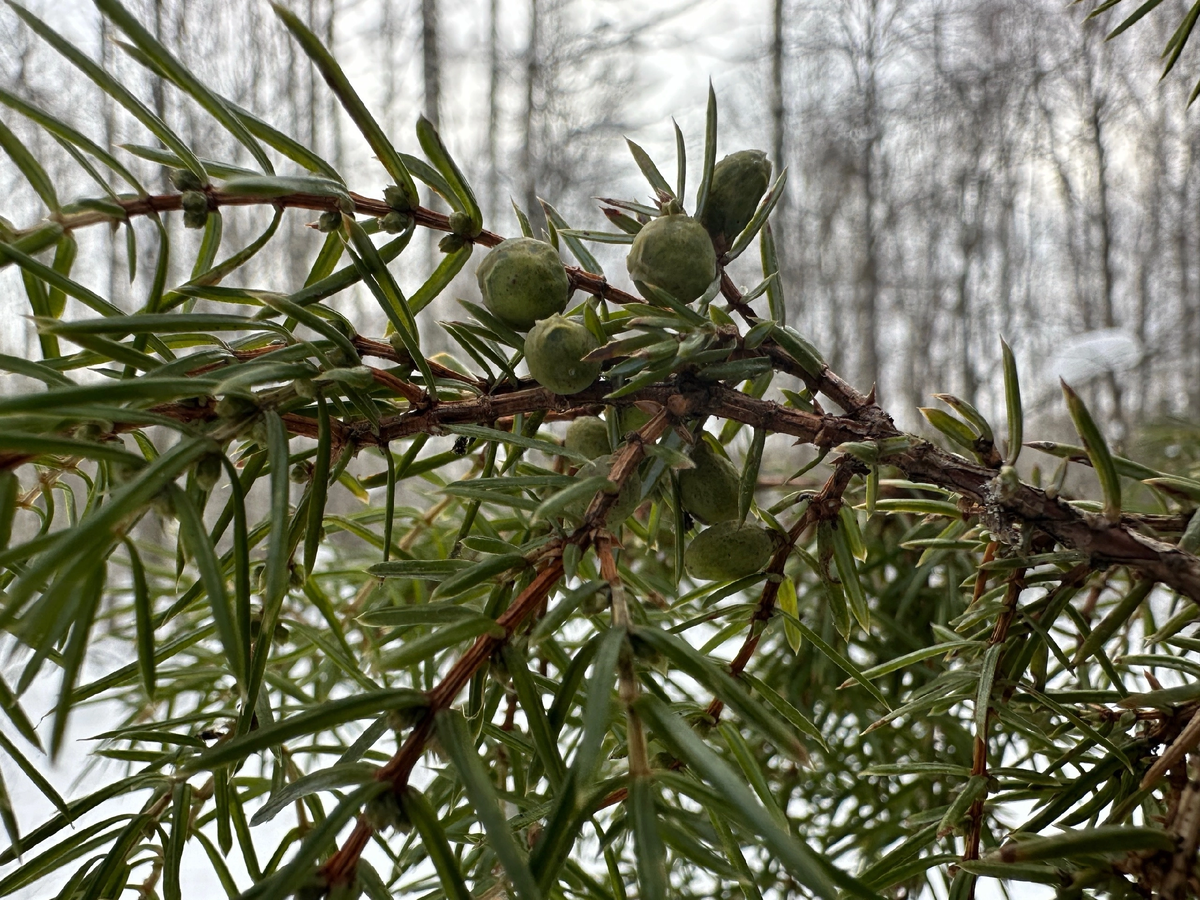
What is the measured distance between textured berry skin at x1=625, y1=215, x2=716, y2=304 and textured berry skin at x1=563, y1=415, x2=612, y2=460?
0.14ft

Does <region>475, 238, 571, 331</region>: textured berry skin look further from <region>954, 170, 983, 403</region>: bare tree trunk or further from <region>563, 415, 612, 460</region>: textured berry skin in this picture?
<region>954, 170, 983, 403</region>: bare tree trunk

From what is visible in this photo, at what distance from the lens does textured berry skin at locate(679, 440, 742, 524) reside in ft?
0.64

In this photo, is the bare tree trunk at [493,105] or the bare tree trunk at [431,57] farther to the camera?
the bare tree trunk at [493,105]

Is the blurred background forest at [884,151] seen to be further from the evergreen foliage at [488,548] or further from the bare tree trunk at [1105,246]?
the evergreen foliage at [488,548]

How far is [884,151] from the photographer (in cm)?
162

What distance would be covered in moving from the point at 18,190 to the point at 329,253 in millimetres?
1085

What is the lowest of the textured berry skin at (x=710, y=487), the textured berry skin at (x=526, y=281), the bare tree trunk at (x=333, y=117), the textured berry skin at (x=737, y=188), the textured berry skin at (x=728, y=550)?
the textured berry skin at (x=728, y=550)

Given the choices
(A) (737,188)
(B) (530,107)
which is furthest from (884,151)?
(A) (737,188)

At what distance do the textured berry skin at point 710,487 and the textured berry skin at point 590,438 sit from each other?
24mm

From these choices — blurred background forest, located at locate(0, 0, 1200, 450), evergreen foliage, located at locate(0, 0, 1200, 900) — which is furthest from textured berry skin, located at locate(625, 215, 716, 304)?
blurred background forest, located at locate(0, 0, 1200, 450)

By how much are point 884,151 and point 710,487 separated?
165cm

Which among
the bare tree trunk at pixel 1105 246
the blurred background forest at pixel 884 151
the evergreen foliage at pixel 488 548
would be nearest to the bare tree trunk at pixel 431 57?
the blurred background forest at pixel 884 151

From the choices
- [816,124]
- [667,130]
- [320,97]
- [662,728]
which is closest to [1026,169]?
[816,124]

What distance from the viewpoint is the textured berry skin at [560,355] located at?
0.16 metres
